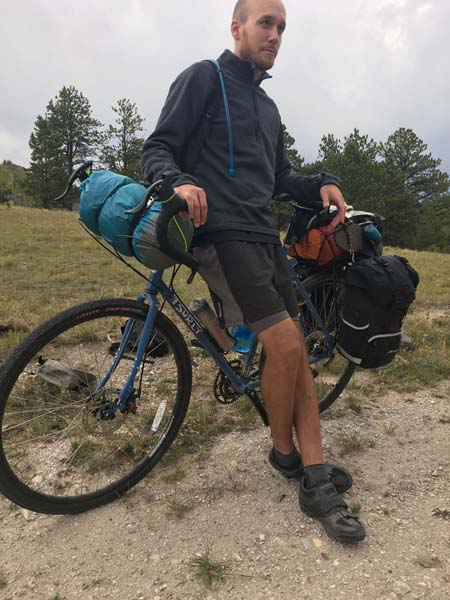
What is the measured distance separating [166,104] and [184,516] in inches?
84.6

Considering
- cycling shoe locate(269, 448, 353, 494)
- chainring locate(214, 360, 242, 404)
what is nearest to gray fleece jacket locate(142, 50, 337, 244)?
chainring locate(214, 360, 242, 404)

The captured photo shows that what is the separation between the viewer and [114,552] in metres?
1.99

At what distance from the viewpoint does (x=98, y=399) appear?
2.31m

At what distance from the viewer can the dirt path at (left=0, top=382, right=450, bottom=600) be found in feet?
5.96

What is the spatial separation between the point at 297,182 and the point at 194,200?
1348mm

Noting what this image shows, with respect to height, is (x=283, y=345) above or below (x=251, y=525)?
above

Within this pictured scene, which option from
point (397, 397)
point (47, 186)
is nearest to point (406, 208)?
point (47, 186)

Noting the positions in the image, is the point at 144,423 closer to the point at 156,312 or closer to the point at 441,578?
the point at 156,312

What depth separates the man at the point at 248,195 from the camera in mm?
2117

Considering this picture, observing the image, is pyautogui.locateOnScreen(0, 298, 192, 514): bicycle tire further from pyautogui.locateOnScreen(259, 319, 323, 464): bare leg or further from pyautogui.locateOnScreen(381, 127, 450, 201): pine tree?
pyautogui.locateOnScreen(381, 127, 450, 201): pine tree

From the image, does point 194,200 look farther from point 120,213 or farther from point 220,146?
point 220,146

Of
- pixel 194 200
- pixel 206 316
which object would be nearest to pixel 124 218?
pixel 194 200

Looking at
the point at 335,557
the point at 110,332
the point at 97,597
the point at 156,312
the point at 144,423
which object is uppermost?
the point at 156,312

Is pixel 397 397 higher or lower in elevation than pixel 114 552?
higher
